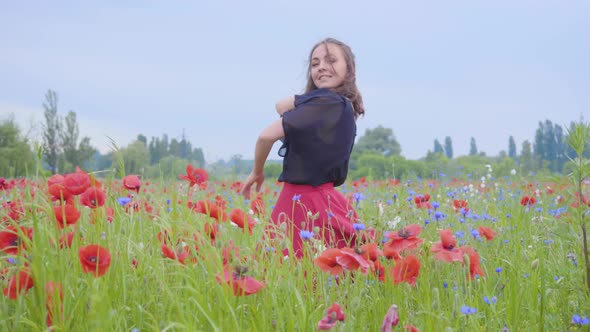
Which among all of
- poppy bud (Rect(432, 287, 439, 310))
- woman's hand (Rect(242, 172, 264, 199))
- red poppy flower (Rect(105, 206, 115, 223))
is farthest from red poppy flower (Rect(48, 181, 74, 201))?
woman's hand (Rect(242, 172, 264, 199))

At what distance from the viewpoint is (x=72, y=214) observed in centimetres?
171

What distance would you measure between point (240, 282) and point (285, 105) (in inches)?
74.2

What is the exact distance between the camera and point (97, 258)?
1437mm

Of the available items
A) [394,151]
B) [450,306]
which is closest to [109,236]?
[450,306]

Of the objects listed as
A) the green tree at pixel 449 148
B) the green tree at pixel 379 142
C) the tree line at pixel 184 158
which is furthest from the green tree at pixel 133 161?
the green tree at pixel 449 148

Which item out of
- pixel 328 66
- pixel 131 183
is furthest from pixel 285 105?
pixel 131 183

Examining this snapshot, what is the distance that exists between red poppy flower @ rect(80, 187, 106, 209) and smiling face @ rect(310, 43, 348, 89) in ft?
5.76

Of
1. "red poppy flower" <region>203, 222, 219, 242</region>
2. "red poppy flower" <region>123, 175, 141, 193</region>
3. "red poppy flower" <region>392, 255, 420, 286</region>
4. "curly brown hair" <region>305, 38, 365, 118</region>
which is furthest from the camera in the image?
"curly brown hair" <region>305, 38, 365, 118</region>

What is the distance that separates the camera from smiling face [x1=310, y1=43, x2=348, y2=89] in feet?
11.0

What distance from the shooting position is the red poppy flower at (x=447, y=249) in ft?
5.87

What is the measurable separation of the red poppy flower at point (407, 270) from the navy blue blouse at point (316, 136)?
4.33ft

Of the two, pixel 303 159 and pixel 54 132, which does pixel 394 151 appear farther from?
pixel 303 159

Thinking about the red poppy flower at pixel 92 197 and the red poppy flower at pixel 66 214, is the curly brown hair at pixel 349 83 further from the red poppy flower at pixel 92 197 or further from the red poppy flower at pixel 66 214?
the red poppy flower at pixel 66 214

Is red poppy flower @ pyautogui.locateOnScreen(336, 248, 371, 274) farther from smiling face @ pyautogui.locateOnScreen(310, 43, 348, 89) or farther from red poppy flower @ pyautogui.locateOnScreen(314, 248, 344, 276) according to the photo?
smiling face @ pyautogui.locateOnScreen(310, 43, 348, 89)
